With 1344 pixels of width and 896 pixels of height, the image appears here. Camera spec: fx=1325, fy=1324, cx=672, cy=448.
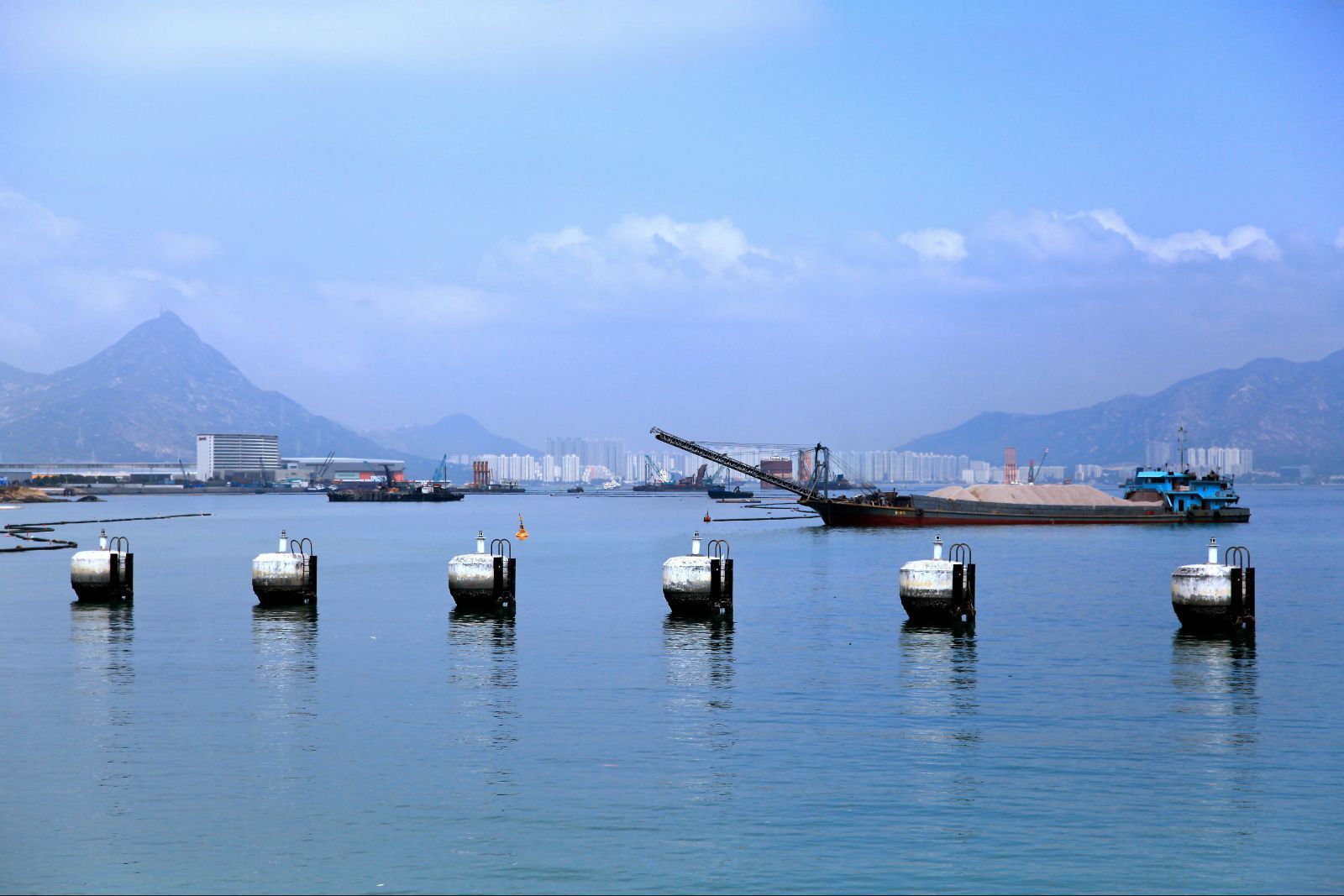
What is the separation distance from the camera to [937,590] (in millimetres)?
45500

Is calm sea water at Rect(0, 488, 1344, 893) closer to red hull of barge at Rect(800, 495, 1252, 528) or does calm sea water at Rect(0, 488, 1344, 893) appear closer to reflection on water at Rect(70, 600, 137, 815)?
reflection on water at Rect(70, 600, 137, 815)

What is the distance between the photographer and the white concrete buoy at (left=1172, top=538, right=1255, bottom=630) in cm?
4356

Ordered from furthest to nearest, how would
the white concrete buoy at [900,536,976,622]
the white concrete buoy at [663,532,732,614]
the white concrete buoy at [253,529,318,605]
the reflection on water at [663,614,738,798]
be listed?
the white concrete buoy at [253,529,318,605] < the white concrete buoy at [663,532,732,614] < the white concrete buoy at [900,536,976,622] < the reflection on water at [663,614,738,798]

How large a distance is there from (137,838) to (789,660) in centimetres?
2225

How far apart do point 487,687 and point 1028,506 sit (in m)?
117

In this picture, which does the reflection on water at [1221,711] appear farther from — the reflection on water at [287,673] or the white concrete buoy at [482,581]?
the white concrete buoy at [482,581]

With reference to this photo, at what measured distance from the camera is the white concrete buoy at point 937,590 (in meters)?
45.3

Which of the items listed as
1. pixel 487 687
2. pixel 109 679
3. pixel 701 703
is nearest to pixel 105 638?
pixel 109 679

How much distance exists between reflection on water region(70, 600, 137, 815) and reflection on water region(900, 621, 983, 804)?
13656mm

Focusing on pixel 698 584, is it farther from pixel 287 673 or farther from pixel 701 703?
pixel 701 703

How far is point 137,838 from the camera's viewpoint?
19.5 m

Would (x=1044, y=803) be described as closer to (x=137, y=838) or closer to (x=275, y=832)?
(x=275, y=832)

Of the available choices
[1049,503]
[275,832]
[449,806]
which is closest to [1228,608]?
[449,806]

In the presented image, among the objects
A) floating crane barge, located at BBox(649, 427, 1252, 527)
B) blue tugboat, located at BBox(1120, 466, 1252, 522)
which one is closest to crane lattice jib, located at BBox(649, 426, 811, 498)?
floating crane barge, located at BBox(649, 427, 1252, 527)
